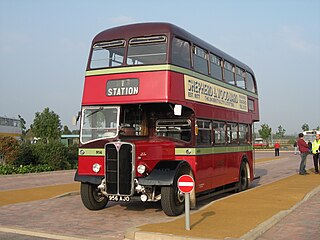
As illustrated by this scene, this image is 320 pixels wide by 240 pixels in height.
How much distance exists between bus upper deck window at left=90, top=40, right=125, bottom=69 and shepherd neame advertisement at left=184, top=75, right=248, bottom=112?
177 centimetres

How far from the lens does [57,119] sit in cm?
5256

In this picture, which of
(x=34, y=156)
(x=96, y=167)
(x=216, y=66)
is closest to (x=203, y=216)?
(x=96, y=167)

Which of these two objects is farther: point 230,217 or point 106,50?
point 106,50

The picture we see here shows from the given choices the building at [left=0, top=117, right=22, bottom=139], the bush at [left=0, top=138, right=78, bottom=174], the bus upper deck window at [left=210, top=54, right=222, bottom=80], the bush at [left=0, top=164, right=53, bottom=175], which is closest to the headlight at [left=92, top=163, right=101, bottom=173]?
the bus upper deck window at [left=210, top=54, right=222, bottom=80]

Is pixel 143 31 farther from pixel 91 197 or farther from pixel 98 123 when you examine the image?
pixel 91 197

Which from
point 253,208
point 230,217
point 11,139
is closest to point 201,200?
point 253,208

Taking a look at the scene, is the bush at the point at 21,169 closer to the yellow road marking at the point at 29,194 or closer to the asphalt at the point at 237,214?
the yellow road marking at the point at 29,194

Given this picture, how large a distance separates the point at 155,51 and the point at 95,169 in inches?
126

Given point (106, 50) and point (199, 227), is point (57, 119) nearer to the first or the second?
point (106, 50)

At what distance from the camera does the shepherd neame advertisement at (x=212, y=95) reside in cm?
1078

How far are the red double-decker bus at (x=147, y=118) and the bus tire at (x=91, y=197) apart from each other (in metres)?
0.03

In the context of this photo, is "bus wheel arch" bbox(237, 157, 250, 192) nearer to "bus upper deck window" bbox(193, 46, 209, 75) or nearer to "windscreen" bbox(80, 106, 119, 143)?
"bus upper deck window" bbox(193, 46, 209, 75)

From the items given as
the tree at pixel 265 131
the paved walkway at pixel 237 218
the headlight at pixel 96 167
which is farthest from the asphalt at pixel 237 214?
the tree at pixel 265 131

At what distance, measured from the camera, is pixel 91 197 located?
34.8 ft
